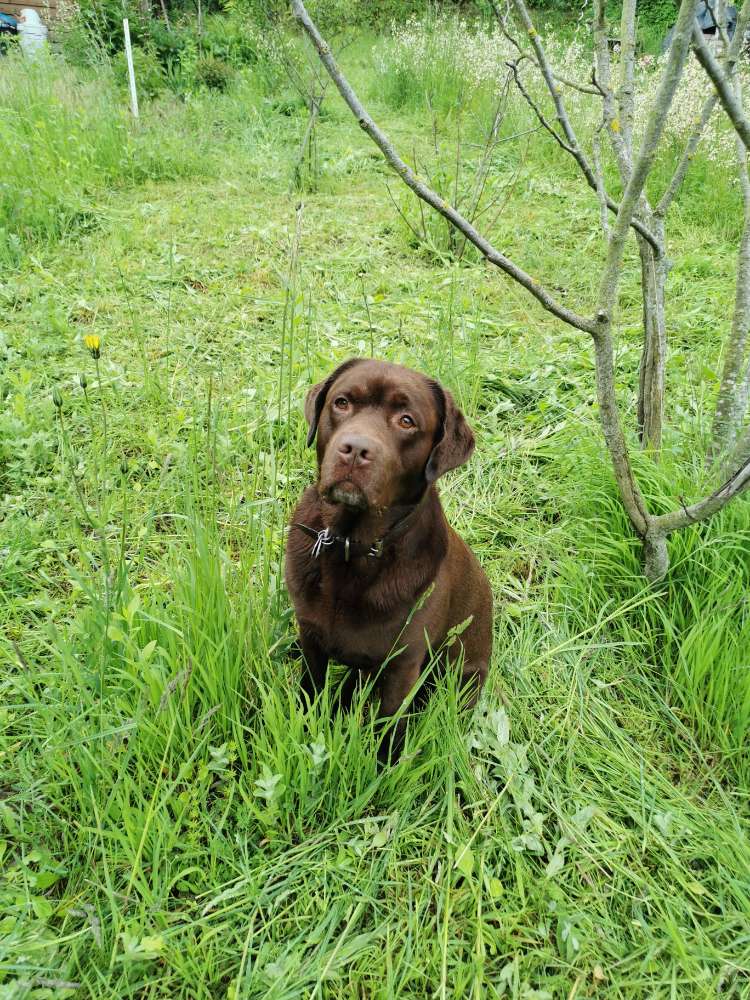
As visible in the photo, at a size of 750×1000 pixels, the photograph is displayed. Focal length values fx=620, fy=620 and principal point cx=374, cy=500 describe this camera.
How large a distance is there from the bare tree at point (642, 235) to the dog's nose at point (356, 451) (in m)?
0.59

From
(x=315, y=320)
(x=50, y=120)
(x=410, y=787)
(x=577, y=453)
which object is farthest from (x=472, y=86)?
(x=410, y=787)

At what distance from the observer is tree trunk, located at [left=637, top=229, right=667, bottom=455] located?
2.51m

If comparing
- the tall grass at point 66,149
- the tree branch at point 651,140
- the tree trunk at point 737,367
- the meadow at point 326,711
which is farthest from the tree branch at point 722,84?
the tall grass at point 66,149

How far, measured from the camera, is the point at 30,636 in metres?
2.14

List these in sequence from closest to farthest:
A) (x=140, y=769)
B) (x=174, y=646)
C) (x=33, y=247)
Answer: (x=140, y=769) → (x=174, y=646) → (x=33, y=247)

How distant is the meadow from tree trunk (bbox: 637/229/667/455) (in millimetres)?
184

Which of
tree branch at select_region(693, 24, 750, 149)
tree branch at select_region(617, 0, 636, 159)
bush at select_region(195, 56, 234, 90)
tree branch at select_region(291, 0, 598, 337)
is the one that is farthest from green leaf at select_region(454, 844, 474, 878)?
bush at select_region(195, 56, 234, 90)

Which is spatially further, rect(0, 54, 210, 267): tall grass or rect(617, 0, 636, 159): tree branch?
rect(0, 54, 210, 267): tall grass

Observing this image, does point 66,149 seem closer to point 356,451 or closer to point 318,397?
point 318,397

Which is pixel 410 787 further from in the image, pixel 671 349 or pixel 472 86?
pixel 472 86

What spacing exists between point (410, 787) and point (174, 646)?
2.61ft

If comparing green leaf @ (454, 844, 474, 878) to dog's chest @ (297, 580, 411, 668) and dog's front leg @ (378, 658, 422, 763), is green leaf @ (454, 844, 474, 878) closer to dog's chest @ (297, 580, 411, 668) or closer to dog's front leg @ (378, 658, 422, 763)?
dog's front leg @ (378, 658, 422, 763)

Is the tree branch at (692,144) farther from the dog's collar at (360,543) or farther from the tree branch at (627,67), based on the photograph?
the dog's collar at (360,543)

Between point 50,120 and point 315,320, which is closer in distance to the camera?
point 315,320
